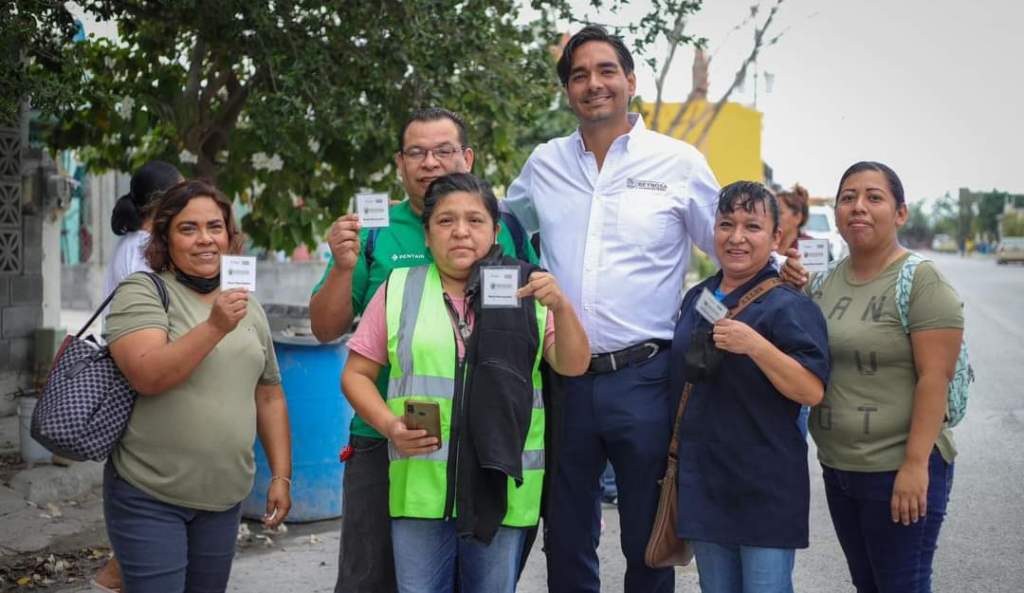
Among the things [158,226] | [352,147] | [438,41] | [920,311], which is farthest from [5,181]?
[920,311]

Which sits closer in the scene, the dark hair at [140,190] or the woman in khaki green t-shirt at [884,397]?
the woman in khaki green t-shirt at [884,397]

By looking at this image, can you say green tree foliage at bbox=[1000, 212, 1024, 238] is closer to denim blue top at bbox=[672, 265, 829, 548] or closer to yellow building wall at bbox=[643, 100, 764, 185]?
yellow building wall at bbox=[643, 100, 764, 185]

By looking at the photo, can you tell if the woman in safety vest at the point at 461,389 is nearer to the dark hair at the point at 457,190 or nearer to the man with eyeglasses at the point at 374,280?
the dark hair at the point at 457,190

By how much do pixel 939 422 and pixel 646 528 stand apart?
103 centimetres

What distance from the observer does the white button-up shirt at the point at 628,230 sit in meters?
3.67

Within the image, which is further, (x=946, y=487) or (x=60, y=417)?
(x=946, y=487)

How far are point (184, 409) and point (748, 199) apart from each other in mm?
1902

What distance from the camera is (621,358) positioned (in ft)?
11.9

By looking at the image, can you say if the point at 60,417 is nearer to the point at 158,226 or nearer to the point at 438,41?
the point at 158,226

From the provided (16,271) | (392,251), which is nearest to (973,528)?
(392,251)

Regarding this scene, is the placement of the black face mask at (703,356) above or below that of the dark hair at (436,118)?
below

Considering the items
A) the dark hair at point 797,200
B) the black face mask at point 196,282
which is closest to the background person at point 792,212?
the dark hair at point 797,200

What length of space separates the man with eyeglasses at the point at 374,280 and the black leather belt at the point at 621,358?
17.6 inches

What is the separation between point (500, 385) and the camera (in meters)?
2.99
